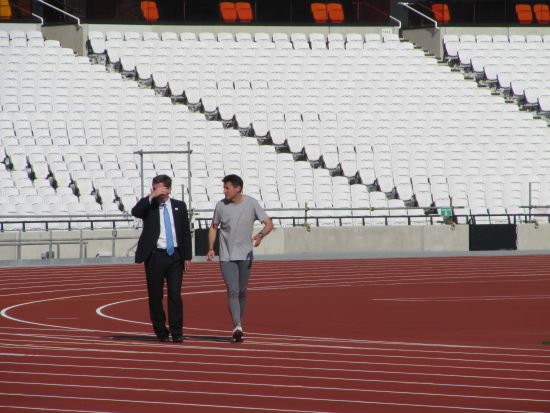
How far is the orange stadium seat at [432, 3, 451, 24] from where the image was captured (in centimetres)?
4500

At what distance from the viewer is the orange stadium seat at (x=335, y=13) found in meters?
44.6

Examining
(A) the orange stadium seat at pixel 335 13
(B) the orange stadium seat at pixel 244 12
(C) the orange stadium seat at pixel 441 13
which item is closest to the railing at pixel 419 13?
(C) the orange stadium seat at pixel 441 13

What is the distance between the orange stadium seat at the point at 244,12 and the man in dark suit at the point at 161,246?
96.8 ft

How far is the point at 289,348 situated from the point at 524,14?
3466 centimetres

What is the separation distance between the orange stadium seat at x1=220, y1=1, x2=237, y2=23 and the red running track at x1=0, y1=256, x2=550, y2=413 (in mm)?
19250

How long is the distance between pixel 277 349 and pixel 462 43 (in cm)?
3191

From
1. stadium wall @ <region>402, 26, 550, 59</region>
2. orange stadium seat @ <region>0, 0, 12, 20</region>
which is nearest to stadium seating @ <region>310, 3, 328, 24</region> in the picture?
stadium wall @ <region>402, 26, 550, 59</region>

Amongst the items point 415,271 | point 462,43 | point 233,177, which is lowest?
point 415,271

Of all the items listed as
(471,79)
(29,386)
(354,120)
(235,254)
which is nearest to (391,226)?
(354,120)

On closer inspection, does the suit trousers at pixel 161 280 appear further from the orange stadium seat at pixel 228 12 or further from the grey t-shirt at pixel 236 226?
the orange stadium seat at pixel 228 12

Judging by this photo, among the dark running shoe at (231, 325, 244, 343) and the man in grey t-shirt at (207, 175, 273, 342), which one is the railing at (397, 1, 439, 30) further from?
the dark running shoe at (231, 325, 244, 343)

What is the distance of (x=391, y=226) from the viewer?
34.2 metres

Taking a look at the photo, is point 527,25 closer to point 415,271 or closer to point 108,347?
point 415,271

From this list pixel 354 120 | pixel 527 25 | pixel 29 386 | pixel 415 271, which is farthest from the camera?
pixel 527 25
